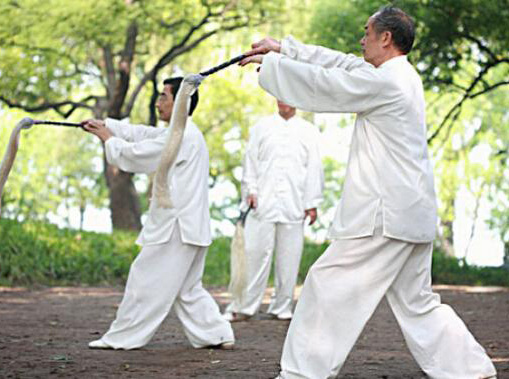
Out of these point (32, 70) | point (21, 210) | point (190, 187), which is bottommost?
point (21, 210)

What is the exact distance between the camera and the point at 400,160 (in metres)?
4.97

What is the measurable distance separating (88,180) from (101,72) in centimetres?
1828

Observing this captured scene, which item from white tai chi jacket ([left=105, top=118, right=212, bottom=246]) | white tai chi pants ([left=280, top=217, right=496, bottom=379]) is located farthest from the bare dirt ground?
white tai chi jacket ([left=105, top=118, right=212, bottom=246])

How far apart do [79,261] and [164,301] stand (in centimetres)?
924

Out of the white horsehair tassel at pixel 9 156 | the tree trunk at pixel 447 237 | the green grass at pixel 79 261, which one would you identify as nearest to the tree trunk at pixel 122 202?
the green grass at pixel 79 261

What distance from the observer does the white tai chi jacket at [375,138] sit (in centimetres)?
494

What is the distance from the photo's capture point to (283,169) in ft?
33.6

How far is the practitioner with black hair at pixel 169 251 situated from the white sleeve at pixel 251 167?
2.80m

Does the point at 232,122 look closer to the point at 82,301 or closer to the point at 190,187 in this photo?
the point at 82,301

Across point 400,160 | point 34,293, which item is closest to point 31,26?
point 34,293

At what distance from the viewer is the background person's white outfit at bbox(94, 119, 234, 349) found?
6980mm

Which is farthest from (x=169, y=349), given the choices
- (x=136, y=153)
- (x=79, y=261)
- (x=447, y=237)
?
(x=447, y=237)

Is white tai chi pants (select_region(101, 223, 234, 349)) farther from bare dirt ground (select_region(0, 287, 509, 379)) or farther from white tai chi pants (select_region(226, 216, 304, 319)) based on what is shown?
white tai chi pants (select_region(226, 216, 304, 319))

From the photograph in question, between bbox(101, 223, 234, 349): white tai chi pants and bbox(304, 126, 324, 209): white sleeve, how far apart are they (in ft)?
10.7
